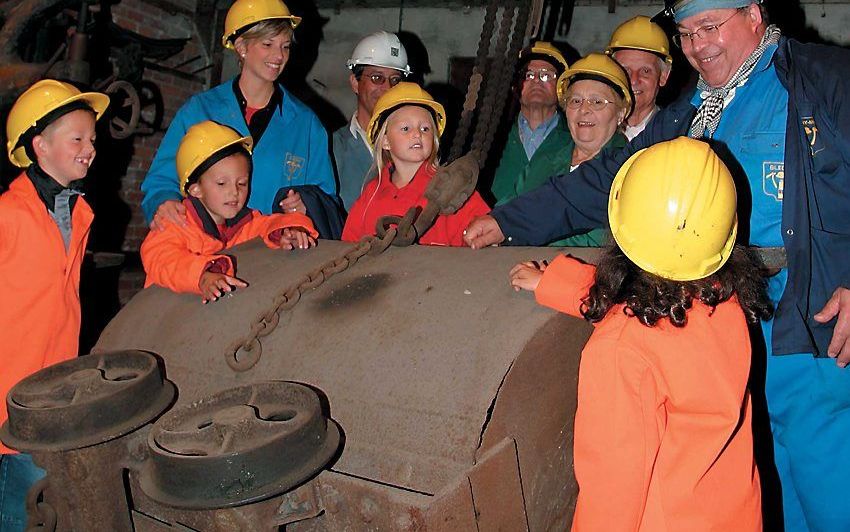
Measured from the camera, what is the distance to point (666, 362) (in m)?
1.42

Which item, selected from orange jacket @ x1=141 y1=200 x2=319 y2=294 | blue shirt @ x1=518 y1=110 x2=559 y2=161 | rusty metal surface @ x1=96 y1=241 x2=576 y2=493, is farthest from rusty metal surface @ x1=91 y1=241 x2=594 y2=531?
blue shirt @ x1=518 y1=110 x2=559 y2=161

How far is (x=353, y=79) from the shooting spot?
3768 millimetres

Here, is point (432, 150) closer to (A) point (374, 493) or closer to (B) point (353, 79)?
(B) point (353, 79)

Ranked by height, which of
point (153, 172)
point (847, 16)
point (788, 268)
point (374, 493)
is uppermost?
point (847, 16)

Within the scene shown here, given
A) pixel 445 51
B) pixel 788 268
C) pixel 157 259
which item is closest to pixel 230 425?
pixel 157 259

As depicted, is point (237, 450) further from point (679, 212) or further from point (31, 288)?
point (31, 288)

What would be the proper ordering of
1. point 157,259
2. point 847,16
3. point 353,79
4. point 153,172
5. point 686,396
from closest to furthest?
Answer: point 686,396
point 157,259
point 153,172
point 353,79
point 847,16

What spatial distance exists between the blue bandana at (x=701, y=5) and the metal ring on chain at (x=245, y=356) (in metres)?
1.58

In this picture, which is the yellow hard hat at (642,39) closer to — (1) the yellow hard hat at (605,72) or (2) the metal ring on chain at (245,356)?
(1) the yellow hard hat at (605,72)

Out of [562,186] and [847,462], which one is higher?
[562,186]

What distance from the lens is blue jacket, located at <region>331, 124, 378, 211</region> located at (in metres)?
3.47

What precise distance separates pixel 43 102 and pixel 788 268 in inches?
103

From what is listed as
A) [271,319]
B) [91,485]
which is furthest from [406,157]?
[91,485]

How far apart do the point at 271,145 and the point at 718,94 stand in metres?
1.92
